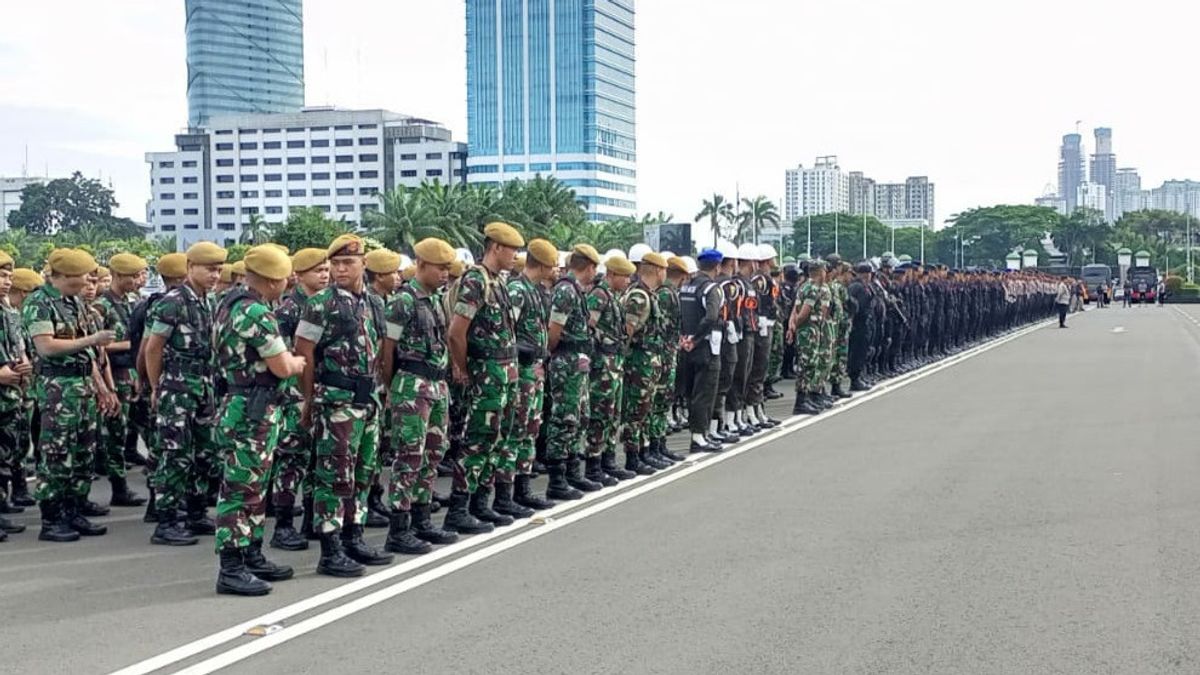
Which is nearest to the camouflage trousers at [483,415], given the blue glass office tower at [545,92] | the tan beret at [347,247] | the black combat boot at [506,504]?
the black combat boot at [506,504]

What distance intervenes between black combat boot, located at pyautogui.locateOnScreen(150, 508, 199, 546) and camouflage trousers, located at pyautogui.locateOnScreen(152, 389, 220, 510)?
0.06 metres

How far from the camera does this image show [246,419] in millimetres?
6254

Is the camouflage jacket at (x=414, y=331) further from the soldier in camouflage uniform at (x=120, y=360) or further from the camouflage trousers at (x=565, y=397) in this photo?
the soldier in camouflage uniform at (x=120, y=360)

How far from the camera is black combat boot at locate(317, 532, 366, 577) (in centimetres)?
662

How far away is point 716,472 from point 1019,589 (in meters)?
4.08

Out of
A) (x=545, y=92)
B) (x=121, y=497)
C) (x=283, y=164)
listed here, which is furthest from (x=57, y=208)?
(x=121, y=497)

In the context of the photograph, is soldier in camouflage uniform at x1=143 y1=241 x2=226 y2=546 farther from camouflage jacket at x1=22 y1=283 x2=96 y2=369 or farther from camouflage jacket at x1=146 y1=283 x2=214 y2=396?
camouflage jacket at x1=22 y1=283 x2=96 y2=369

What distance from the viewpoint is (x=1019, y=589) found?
20.4 feet

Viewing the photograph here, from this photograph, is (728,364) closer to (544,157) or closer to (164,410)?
(164,410)

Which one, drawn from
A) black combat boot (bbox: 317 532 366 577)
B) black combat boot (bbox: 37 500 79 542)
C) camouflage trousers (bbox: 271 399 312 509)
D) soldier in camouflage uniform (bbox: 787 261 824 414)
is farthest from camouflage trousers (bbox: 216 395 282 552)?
soldier in camouflage uniform (bbox: 787 261 824 414)

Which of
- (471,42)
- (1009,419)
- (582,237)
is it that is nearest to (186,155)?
(471,42)

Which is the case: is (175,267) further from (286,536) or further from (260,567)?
(260,567)

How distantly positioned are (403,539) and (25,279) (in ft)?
14.0

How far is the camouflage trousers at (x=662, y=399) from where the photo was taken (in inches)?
411
